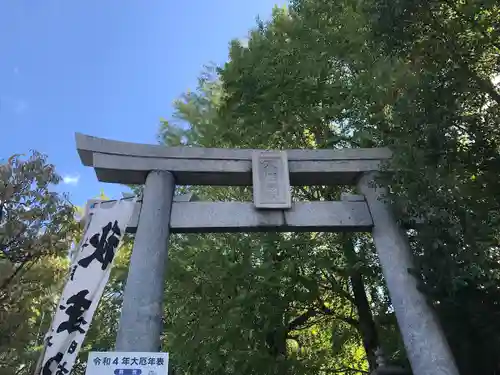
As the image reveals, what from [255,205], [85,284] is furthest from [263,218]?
[85,284]

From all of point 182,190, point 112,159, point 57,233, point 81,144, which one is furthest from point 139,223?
point 182,190

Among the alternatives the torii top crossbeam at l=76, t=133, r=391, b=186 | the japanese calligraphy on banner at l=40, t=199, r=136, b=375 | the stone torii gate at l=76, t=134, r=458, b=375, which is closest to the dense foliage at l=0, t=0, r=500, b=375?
the stone torii gate at l=76, t=134, r=458, b=375

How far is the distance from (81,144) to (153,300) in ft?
7.10

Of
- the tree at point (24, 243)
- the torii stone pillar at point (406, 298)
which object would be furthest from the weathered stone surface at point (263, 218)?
the tree at point (24, 243)

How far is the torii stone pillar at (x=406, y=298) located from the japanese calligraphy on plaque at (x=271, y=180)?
108 centimetres

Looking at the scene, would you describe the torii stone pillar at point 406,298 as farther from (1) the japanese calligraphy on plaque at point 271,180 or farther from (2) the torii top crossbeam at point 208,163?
(1) the japanese calligraphy on plaque at point 271,180

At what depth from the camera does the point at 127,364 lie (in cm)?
368

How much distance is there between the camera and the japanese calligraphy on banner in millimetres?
4285

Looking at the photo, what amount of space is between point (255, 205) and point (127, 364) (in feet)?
7.78

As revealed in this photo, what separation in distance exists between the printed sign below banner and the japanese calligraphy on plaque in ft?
7.36

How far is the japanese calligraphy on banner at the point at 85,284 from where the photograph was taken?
4.29 meters

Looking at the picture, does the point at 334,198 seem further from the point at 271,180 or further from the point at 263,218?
the point at 263,218

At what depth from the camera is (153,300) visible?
4.60 meters

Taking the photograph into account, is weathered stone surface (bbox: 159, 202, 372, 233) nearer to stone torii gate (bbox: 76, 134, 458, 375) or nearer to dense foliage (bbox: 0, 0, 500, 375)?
stone torii gate (bbox: 76, 134, 458, 375)
